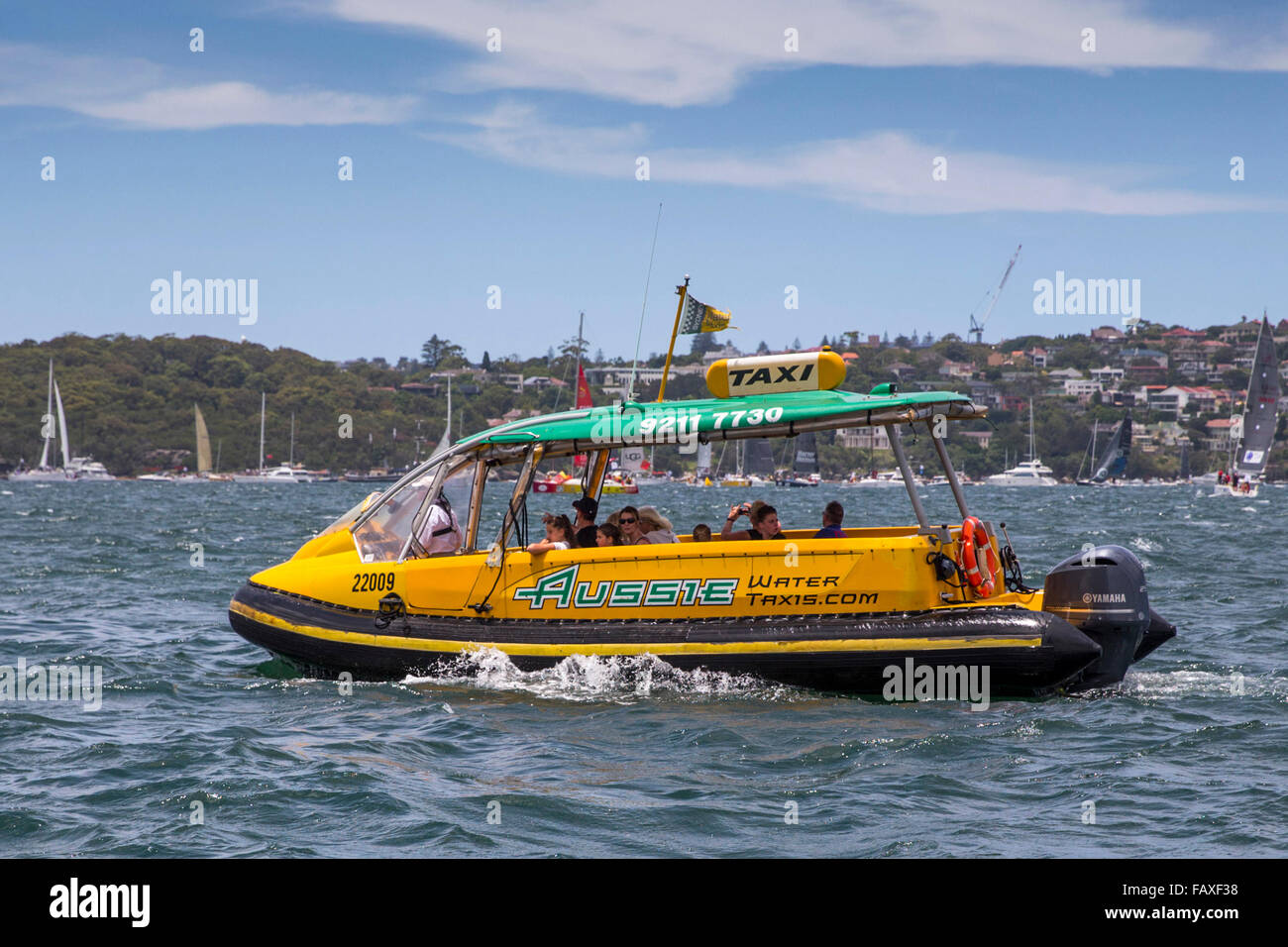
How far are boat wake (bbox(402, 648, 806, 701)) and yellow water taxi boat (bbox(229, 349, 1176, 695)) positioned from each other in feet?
0.27

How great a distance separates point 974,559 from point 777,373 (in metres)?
2.33

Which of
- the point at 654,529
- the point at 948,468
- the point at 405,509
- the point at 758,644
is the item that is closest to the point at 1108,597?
the point at 948,468

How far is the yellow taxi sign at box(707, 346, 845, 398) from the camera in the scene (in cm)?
1168

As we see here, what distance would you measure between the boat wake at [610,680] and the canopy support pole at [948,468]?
214 centimetres

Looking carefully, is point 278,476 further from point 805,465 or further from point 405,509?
point 405,509

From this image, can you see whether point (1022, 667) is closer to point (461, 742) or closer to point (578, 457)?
point (461, 742)

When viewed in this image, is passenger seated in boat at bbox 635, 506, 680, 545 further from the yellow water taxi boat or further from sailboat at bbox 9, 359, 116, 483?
sailboat at bbox 9, 359, 116, 483

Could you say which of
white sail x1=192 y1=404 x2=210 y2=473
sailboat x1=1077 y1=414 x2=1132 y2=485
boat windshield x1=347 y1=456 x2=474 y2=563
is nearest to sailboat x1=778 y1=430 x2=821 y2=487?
sailboat x1=1077 y1=414 x2=1132 y2=485

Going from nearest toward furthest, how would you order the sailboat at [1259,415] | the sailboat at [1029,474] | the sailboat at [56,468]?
1. the sailboat at [1259,415]
2. the sailboat at [56,468]
3. the sailboat at [1029,474]

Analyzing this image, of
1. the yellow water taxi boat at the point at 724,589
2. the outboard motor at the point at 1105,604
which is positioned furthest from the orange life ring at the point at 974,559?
the outboard motor at the point at 1105,604

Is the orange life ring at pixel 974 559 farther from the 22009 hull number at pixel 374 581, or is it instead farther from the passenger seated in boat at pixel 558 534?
the 22009 hull number at pixel 374 581

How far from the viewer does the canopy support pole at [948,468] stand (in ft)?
37.1
